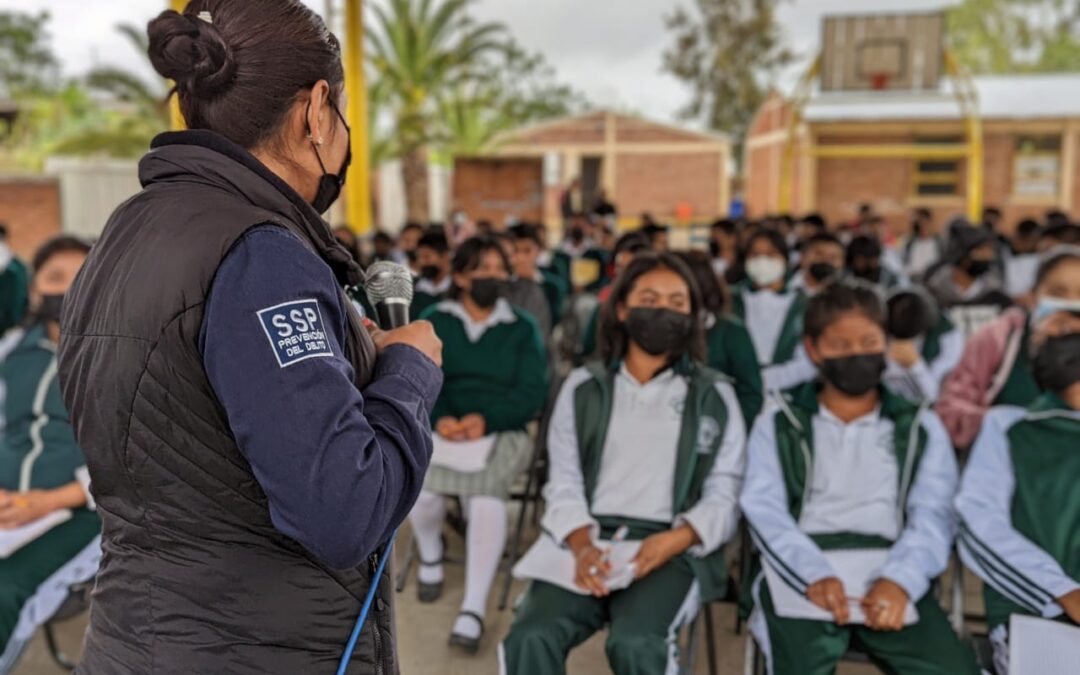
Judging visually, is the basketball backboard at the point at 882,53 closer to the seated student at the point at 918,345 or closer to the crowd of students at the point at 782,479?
the seated student at the point at 918,345

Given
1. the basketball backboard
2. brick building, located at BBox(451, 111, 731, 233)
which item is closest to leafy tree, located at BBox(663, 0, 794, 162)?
brick building, located at BBox(451, 111, 731, 233)

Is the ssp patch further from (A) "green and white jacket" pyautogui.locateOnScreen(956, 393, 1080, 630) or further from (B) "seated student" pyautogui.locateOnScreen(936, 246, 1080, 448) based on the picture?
(B) "seated student" pyautogui.locateOnScreen(936, 246, 1080, 448)

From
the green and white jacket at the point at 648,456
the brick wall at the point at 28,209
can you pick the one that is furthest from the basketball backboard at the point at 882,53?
the brick wall at the point at 28,209

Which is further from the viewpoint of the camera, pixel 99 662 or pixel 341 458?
pixel 99 662

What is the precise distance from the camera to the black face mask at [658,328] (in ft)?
9.72

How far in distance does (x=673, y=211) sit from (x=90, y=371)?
83.5 feet

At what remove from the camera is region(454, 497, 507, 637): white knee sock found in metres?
3.34

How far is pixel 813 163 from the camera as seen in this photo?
1962 cm

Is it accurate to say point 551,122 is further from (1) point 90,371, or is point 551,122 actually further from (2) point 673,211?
(1) point 90,371

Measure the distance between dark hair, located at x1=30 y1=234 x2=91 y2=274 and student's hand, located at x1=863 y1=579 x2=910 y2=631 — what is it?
2937 millimetres

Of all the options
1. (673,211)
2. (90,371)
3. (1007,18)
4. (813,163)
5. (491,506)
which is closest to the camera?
(90,371)

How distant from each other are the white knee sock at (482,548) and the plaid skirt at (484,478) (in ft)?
0.13

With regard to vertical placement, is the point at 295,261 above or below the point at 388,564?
above

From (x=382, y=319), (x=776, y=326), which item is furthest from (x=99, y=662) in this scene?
(x=776, y=326)
